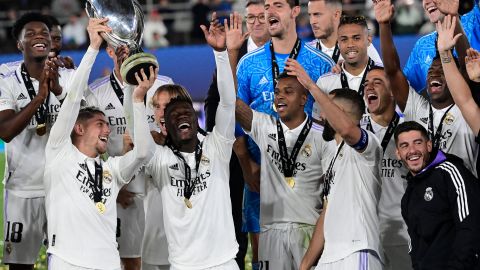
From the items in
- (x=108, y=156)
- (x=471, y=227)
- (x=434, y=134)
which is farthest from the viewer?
(x=108, y=156)

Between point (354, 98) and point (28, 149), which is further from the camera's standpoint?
point (28, 149)

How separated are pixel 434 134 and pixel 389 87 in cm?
46

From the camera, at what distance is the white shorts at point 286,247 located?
26.2 feet

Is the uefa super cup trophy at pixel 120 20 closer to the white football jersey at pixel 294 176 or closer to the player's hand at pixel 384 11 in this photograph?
the white football jersey at pixel 294 176

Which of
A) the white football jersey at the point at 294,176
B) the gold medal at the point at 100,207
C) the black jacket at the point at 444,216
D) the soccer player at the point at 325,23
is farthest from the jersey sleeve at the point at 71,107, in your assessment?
the soccer player at the point at 325,23

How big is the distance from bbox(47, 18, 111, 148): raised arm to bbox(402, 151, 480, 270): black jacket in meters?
2.25

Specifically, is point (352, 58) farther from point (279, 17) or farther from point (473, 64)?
point (473, 64)

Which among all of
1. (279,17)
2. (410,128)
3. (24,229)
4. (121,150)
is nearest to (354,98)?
(410,128)

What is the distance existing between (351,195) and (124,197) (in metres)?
1.90

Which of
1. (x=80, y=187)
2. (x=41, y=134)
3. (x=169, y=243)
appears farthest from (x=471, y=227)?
(x=41, y=134)

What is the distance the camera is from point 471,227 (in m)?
6.69

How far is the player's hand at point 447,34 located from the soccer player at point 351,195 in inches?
25.5

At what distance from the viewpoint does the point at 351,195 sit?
24.1 ft

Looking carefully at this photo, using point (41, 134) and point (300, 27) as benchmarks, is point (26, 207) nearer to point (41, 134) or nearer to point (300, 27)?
point (41, 134)
